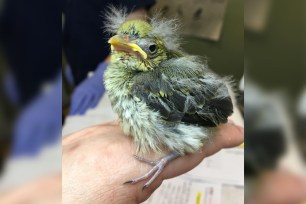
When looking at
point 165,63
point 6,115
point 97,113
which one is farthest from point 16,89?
point 97,113

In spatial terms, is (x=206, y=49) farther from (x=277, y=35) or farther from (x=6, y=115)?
(x=6, y=115)

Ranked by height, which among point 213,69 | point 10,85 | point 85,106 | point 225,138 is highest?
point 10,85

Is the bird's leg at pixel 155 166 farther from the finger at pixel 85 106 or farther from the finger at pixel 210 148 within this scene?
the finger at pixel 85 106

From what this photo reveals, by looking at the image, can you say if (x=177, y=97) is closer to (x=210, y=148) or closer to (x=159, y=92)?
(x=159, y=92)

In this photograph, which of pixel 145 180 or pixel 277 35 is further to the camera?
pixel 145 180

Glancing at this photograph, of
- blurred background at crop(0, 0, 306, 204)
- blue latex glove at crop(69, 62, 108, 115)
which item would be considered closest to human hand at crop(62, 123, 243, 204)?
blurred background at crop(0, 0, 306, 204)

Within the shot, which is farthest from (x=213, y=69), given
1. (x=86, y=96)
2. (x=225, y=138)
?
(x=86, y=96)
